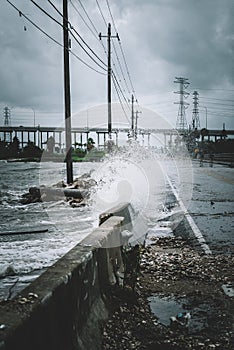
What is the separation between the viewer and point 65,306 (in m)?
3.07

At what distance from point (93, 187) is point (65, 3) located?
8.41 metres

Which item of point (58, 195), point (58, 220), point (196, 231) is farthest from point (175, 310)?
point (58, 195)

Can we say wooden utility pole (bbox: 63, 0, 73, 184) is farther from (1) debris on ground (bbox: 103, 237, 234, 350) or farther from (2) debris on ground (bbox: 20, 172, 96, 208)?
(1) debris on ground (bbox: 103, 237, 234, 350)

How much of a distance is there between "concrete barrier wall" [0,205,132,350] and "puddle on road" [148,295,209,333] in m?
0.55

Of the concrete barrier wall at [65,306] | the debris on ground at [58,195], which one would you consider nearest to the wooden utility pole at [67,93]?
the debris on ground at [58,195]

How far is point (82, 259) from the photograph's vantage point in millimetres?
3760

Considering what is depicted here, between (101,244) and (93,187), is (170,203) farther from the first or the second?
(101,244)

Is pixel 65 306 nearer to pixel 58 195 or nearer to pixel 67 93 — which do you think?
pixel 58 195

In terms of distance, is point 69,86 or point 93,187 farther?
point 69,86

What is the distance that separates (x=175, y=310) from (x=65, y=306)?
1800 millimetres

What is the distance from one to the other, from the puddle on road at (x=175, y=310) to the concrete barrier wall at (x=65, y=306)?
0.55 metres

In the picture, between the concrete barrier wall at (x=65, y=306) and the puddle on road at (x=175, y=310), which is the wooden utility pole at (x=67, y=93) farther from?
the concrete barrier wall at (x=65, y=306)

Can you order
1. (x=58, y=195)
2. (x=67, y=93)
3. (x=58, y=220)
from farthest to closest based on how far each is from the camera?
(x=67, y=93) → (x=58, y=195) → (x=58, y=220)

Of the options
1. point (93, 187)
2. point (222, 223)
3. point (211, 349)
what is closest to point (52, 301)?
point (211, 349)
